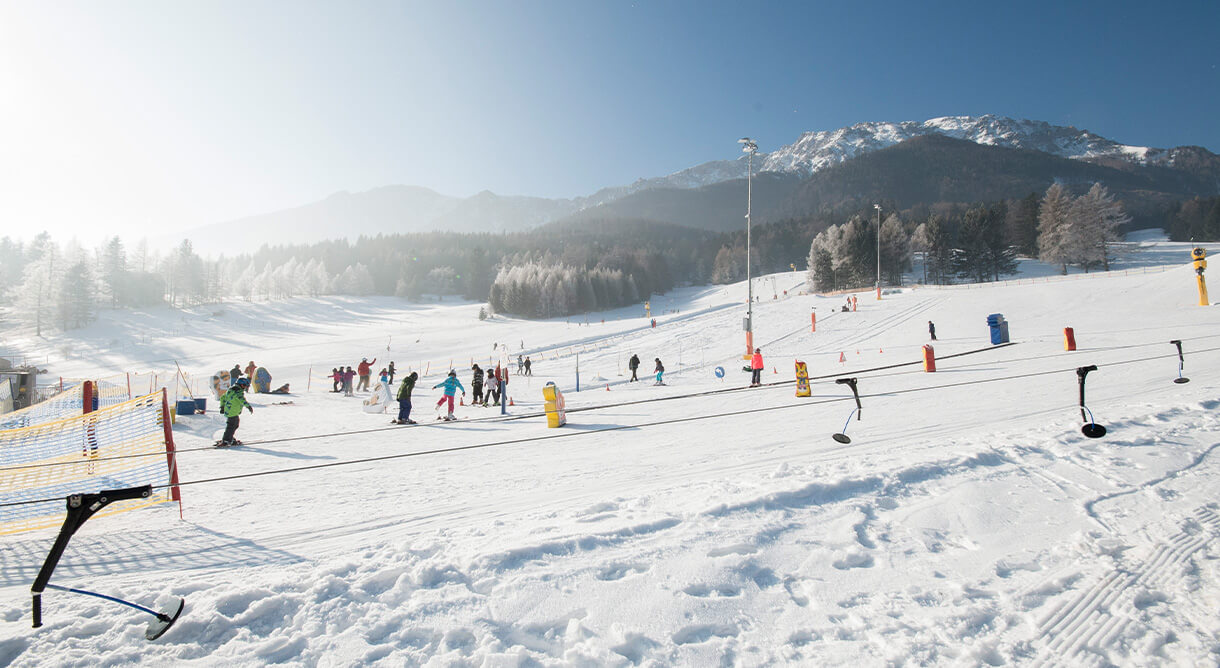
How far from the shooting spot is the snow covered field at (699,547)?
9.10ft

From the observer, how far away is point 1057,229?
53.7 metres

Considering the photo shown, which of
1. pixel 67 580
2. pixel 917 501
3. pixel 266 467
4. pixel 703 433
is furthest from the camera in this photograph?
pixel 703 433

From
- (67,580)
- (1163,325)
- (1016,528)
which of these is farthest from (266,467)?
(1163,325)

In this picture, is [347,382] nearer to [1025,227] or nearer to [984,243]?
[984,243]

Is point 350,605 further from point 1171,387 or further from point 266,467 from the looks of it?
point 1171,387

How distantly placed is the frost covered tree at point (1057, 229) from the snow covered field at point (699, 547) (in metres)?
58.5

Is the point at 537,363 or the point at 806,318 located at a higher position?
the point at 806,318

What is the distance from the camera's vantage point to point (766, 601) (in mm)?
3115

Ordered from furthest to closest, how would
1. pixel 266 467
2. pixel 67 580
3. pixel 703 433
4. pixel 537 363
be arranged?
pixel 537 363 → pixel 703 433 → pixel 266 467 → pixel 67 580

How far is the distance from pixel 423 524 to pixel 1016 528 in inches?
217

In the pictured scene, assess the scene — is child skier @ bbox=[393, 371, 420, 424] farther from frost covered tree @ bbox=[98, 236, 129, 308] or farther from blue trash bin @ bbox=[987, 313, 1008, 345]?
frost covered tree @ bbox=[98, 236, 129, 308]

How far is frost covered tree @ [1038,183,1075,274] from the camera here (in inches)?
2074

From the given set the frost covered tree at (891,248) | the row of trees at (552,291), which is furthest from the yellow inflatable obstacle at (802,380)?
the row of trees at (552,291)

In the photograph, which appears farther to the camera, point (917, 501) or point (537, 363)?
point (537, 363)
